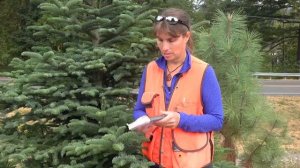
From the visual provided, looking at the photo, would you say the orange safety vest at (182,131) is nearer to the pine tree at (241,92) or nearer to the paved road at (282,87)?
the pine tree at (241,92)

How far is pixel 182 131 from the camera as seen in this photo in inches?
90.6

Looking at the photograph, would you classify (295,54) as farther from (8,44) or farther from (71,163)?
(71,163)

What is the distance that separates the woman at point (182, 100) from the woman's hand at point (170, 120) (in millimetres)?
15

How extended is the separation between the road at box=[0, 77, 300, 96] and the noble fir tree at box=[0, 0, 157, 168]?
13.0 meters

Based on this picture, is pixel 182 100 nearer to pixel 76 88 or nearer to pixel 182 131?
pixel 182 131

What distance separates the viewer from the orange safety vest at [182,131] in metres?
2.30

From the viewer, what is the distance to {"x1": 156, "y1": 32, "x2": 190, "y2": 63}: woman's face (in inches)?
89.4

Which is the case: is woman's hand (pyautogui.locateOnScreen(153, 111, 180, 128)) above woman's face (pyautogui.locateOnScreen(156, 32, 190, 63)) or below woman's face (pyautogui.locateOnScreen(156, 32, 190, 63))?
below

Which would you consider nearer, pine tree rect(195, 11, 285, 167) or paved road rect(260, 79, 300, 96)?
pine tree rect(195, 11, 285, 167)

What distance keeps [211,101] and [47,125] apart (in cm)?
148

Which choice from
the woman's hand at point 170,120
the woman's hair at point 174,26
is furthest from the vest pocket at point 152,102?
the woman's hair at point 174,26

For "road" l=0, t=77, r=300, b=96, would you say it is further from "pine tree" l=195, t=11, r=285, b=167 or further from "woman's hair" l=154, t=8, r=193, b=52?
"woman's hair" l=154, t=8, r=193, b=52

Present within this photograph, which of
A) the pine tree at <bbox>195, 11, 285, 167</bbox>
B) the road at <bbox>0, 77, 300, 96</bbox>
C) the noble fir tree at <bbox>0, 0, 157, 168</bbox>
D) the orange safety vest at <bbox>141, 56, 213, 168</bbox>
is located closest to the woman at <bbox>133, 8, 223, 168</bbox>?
the orange safety vest at <bbox>141, 56, 213, 168</bbox>

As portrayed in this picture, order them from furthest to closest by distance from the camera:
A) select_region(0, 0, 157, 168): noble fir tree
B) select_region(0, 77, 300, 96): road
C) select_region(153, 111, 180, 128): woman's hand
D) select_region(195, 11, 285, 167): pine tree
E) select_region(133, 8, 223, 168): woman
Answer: select_region(0, 77, 300, 96): road < select_region(195, 11, 285, 167): pine tree < select_region(0, 0, 157, 168): noble fir tree < select_region(133, 8, 223, 168): woman < select_region(153, 111, 180, 128): woman's hand
